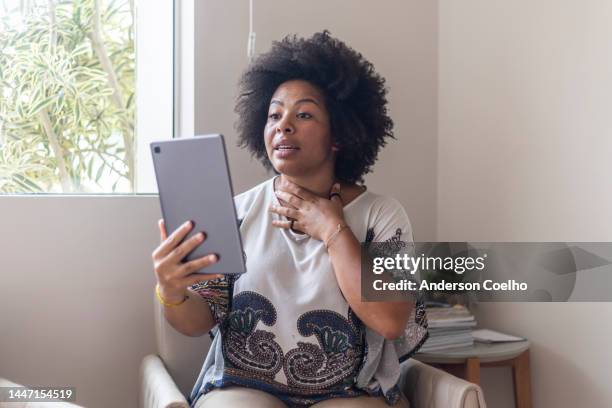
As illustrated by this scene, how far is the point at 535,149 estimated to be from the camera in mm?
1952

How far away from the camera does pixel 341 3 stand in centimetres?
219

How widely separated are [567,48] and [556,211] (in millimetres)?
429

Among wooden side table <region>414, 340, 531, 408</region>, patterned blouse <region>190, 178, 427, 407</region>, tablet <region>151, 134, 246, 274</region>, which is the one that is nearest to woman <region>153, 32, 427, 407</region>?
patterned blouse <region>190, 178, 427, 407</region>

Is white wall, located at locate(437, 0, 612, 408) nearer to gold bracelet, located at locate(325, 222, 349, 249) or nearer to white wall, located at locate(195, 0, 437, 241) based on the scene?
white wall, located at locate(195, 0, 437, 241)

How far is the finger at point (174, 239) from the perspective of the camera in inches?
51.8

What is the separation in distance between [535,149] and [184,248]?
110 cm

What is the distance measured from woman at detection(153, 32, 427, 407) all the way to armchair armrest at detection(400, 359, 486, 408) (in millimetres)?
53

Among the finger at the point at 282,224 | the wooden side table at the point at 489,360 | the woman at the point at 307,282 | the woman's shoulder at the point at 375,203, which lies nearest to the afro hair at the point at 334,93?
the woman at the point at 307,282

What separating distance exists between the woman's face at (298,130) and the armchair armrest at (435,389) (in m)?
0.52

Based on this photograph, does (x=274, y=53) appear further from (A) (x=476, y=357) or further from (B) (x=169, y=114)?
(A) (x=476, y=357)

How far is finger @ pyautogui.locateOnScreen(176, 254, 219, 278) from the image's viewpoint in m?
1.31

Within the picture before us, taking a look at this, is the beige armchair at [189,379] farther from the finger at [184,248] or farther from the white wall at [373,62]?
the white wall at [373,62]

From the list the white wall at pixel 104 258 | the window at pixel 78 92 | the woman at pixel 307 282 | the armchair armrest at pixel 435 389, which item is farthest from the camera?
the window at pixel 78 92

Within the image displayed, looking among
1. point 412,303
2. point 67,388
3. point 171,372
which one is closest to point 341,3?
point 412,303
